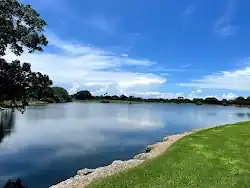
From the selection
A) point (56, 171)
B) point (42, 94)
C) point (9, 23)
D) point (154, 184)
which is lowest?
point (56, 171)

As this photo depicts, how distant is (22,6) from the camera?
98.7 ft

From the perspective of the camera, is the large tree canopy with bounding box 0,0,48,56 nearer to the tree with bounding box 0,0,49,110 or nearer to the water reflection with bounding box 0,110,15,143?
the tree with bounding box 0,0,49,110

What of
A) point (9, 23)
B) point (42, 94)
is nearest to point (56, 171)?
point (42, 94)

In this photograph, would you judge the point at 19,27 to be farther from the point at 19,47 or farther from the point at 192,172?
the point at 192,172

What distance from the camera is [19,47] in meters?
30.9

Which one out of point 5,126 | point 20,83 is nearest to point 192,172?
point 20,83

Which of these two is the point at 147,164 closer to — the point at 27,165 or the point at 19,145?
the point at 27,165

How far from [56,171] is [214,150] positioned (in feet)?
56.5

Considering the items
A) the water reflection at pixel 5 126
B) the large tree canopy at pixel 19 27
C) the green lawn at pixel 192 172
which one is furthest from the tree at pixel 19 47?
the water reflection at pixel 5 126

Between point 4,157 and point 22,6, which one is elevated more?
point 22,6

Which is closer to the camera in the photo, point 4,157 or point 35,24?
point 35,24

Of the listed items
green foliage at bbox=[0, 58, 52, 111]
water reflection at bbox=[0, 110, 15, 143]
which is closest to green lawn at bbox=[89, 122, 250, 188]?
green foliage at bbox=[0, 58, 52, 111]

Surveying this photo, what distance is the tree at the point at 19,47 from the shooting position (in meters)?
29.0

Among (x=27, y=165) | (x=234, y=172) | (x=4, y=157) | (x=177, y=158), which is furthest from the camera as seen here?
(x=4, y=157)
